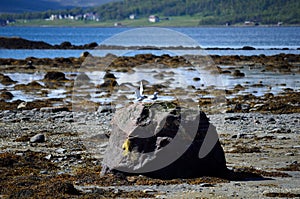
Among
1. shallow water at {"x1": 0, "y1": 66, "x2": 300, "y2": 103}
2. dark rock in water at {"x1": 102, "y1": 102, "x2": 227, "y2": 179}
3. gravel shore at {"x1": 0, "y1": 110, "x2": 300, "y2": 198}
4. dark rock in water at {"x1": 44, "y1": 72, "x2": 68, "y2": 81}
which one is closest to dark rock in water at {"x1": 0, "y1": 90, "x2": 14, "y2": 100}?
shallow water at {"x1": 0, "y1": 66, "x2": 300, "y2": 103}

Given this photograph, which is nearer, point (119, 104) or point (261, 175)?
point (261, 175)

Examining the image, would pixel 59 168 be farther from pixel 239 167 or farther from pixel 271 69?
pixel 271 69

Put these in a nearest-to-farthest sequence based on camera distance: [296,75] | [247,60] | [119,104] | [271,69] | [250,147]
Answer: [250,147] < [119,104] < [296,75] < [271,69] < [247,60]

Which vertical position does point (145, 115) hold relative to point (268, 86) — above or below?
above

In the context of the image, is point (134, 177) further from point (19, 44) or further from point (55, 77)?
Result: point (19, 44)

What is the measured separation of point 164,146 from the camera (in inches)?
465

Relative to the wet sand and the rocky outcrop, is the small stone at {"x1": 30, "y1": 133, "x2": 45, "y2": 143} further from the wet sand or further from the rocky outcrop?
the rocky outcrop

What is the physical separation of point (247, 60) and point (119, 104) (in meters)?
33.1

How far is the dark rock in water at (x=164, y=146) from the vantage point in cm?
1186

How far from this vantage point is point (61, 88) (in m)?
33.4

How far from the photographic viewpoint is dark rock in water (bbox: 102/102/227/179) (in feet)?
38.9

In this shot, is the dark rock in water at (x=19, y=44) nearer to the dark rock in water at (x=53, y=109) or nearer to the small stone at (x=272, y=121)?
the dark rock in water at (x=53, y=109)

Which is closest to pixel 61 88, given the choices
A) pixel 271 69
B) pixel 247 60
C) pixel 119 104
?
pixel 119 104

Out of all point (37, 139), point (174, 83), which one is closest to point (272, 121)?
point (37, 139)
